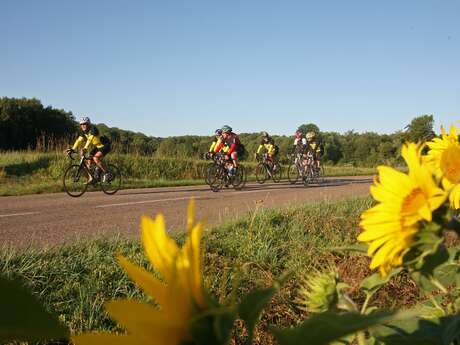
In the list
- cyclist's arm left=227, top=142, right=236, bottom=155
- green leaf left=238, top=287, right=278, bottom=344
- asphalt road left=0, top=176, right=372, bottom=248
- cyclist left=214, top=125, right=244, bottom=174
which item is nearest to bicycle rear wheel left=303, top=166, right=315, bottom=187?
cyclist left=214, top=125, right=244, bottom=174

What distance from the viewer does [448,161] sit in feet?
2.44

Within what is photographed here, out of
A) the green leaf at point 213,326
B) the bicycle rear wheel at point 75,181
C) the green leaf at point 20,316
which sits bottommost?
the bicycle rear wheel at point 75,181

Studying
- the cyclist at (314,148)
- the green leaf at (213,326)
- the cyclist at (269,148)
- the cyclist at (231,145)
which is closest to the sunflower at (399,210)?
the green leaf at (213,326)

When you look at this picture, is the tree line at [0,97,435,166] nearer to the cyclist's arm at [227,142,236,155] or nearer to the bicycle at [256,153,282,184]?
the bicycle at [256,153,282,184]

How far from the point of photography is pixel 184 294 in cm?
28

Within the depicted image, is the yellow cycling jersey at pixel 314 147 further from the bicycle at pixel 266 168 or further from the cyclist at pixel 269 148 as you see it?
the bicycle at pixel 266 168

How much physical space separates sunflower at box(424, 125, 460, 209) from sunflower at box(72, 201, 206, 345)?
39cm

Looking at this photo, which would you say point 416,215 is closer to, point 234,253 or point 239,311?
point 239,311

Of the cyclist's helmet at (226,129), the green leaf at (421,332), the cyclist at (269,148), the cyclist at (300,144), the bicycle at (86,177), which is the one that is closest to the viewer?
the green leaf at (421,332)

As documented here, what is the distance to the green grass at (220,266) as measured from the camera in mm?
2045

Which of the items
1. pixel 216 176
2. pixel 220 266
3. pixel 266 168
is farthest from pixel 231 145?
pixel 220 266

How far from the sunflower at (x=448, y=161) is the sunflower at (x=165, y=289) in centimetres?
39

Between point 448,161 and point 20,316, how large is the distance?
0.70 meters

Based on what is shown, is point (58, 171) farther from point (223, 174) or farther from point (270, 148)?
point (270, 148)
